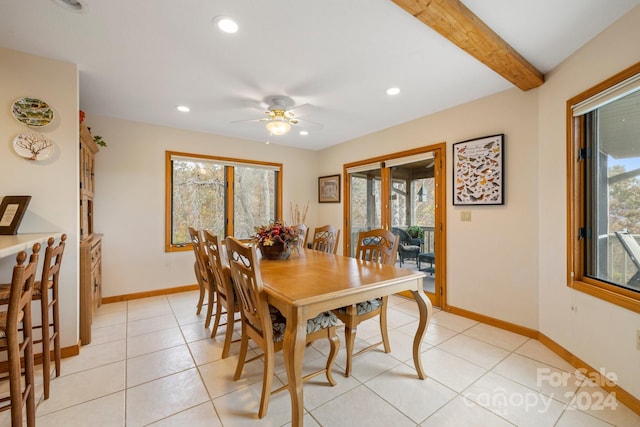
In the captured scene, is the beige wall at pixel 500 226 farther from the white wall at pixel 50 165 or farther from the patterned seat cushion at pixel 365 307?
the white wall at pixel 50 165

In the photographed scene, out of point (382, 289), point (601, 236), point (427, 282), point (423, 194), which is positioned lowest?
point (427, 282)

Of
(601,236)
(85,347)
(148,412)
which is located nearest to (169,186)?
(85,347)

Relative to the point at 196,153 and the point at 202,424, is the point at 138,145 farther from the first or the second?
the point at 202,424

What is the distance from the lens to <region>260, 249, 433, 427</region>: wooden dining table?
4.72ft

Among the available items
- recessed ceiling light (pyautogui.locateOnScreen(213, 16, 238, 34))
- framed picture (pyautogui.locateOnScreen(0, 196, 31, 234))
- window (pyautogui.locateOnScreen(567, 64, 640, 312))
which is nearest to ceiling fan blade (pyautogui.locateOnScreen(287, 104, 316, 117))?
recessed ceiling light (pyautogui.locateOnScreen(213, 16, 238, 34))

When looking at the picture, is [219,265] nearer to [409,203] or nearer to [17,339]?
[17,339]

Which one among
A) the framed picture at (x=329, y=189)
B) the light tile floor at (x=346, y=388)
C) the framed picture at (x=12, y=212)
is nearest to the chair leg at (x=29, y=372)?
the light tile floor at (x=346, y=388)

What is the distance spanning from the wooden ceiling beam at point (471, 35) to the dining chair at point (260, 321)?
5.41ft

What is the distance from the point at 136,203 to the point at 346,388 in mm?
3528

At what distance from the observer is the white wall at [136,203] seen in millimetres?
3508

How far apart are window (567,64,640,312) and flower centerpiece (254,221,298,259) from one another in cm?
232

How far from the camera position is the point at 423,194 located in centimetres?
364

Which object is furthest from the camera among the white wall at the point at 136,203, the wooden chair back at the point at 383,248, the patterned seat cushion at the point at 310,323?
the white wall at the point at 136,203

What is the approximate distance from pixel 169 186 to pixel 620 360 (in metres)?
4.85
